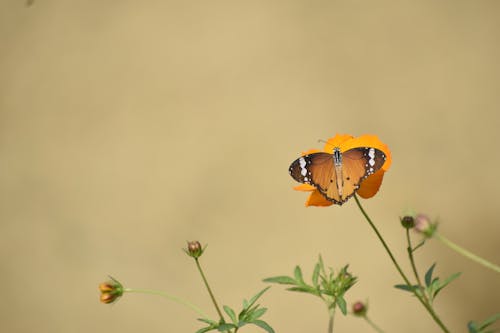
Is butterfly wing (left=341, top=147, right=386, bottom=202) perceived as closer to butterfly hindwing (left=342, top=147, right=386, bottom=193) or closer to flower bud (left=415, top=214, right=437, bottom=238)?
butterfly hindwing (left=342, top=147, right=386, bottom=193)

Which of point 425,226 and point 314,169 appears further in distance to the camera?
point 314,169

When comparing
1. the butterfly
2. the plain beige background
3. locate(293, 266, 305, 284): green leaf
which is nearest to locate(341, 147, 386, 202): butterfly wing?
the butterfly

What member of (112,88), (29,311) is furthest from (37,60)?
(29,311)

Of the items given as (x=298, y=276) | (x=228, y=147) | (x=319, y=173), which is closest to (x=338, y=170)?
(x=319, y=173)

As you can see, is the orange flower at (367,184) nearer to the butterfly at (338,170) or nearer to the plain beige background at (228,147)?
the butterfly at (338,170)

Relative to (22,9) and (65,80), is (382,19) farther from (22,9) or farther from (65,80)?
(22,9)

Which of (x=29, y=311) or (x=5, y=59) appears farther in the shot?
(x=5, y=59)

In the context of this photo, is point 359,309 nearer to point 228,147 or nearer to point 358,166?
point 358,166
